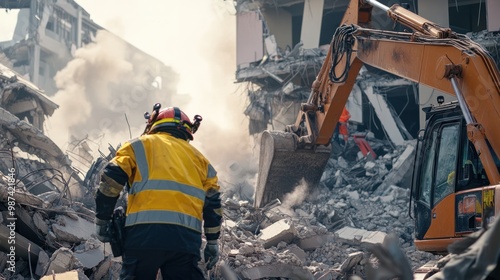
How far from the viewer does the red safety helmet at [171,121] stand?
4.70 m

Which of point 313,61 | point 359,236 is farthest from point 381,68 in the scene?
point 313,61

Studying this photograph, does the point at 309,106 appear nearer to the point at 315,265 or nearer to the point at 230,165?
the point at 315,265

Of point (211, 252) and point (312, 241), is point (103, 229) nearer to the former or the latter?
point (211, 252)

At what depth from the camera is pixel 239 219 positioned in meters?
10.9

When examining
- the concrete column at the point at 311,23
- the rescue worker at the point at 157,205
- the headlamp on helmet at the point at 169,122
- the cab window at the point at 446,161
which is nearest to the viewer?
the rescue worker at the point at 157,205

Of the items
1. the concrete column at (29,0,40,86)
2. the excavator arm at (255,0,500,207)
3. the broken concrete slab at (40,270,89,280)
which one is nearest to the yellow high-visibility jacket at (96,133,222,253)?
the broken concrete slab at (40,270,89,280)

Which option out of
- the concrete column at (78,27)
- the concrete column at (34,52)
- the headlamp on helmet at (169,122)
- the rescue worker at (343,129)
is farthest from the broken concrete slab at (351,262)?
the concrete column at (78,27)

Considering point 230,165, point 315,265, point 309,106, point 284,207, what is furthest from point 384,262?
point 230,165

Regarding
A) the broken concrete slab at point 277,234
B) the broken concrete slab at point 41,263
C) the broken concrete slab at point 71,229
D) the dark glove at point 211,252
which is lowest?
the broken concrete slab at point 277,234

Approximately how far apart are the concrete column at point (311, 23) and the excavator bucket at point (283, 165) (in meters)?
12.3

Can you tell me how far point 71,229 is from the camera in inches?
272

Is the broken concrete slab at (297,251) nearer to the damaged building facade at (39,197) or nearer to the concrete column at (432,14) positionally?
the damaged building facade at (39,197)

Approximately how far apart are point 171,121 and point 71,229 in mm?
2698

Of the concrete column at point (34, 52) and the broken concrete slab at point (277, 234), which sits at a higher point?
the concrete column at point (34, 52)
